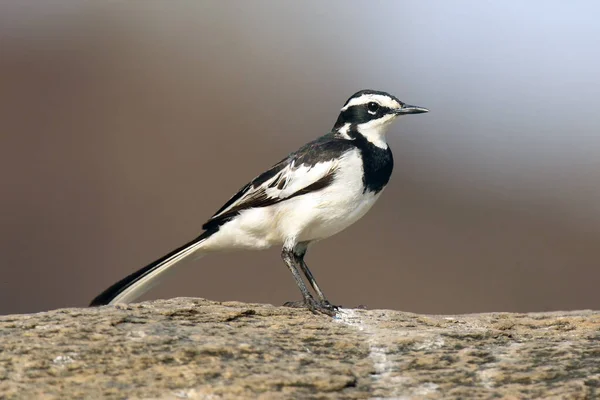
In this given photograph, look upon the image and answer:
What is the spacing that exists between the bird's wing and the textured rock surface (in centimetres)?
140

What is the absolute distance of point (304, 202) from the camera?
8.05 m

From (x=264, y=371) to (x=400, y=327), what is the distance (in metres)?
1.75

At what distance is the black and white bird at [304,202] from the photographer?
8.03 metres

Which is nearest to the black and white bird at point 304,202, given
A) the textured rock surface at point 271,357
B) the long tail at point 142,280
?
the long tail at point 142,280

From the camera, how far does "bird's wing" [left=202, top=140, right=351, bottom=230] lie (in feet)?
26.7

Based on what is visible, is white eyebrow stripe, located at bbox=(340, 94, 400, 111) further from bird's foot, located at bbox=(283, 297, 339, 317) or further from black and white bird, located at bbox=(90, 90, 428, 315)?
bird's foot, located at bbox=(283, 297, 339, 317)

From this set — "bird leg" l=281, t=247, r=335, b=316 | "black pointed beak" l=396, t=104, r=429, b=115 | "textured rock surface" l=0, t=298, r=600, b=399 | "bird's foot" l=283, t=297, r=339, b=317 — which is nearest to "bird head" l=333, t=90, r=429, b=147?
"black pointed beak" l=396, t=104, r=429, b=115

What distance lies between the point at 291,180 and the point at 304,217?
0.47 m

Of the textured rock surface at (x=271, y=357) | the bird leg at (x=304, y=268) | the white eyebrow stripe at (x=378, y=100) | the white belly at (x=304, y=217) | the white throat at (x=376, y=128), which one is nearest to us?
the textured rock surface at (x=271, y=357)

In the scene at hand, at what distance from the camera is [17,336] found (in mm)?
6176

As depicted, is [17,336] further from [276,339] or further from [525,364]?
[525,364]

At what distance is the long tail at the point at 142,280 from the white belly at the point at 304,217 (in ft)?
0.87

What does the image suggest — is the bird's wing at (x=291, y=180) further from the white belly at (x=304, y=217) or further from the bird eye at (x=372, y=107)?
the bird eye at (x=372, y=107)

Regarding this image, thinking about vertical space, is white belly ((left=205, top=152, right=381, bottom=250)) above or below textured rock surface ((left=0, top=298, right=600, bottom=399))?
above
